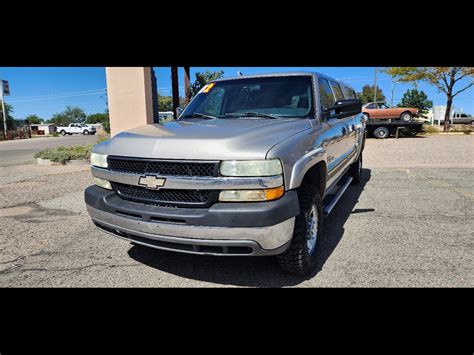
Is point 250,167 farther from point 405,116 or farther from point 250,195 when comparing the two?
point 405,116

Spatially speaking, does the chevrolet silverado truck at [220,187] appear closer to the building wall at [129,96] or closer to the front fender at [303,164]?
the front fender at [303,164]

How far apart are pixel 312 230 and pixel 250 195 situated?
105 centimetres

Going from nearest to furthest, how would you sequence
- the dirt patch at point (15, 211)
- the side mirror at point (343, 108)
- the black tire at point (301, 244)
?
the black tire at point (301, 244), the side mirror at point (343, 108), the dirt patch at point (15, 211)

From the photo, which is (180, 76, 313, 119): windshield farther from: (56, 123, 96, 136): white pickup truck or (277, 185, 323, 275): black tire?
(56, 123, 96, 136): white pickup truck

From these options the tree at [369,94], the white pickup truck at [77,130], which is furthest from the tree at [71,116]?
the tree at [369,94]

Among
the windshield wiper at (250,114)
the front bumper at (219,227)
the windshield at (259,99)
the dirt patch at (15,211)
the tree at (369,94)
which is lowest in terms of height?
the dirt patch at (15,211)

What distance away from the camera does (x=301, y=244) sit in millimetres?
2744

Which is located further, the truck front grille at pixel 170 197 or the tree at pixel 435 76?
the tree at pixel 435 76

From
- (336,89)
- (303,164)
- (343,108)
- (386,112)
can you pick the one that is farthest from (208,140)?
(386,112)

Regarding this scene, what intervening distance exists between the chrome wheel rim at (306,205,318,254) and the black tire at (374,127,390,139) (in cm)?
1773

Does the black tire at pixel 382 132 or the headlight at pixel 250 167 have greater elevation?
the headlight at pixel 250 167

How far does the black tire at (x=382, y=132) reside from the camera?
18.9 m

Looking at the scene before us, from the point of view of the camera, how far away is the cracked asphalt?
2945 millimetres
